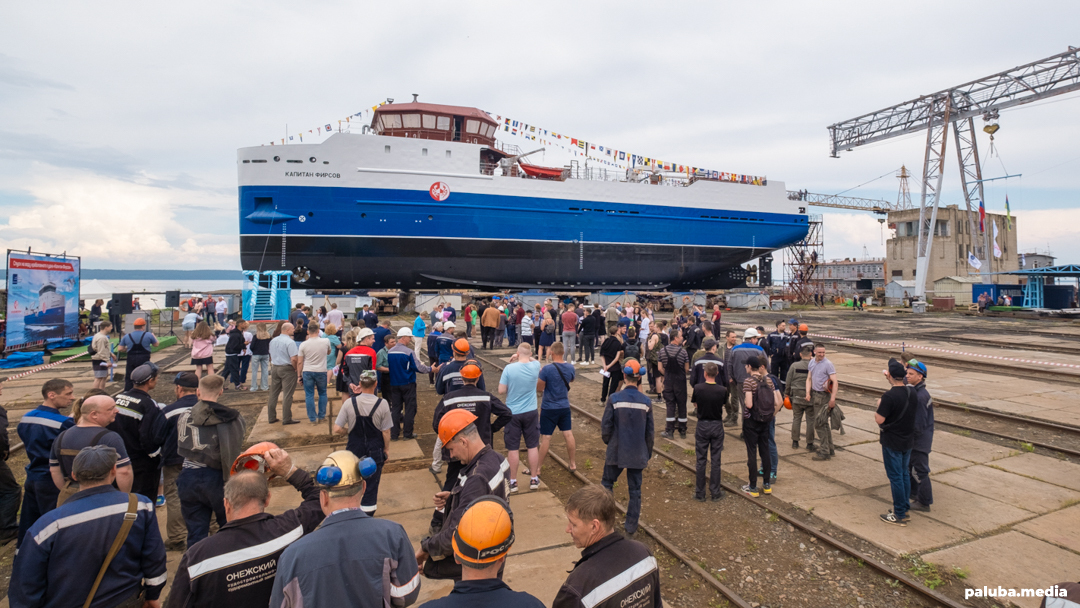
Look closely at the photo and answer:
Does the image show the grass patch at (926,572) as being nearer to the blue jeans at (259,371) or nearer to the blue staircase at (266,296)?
the blue jeans at (259,371)

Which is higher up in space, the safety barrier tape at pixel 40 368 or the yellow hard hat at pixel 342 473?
the yellow hard hat at pixel 342 473

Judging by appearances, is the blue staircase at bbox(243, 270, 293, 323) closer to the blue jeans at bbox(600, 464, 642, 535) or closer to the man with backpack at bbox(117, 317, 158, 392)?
the man with backpack at bbox(117, 317, 158, 392)

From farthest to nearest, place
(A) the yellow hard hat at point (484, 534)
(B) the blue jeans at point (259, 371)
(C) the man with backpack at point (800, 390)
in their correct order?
(B) the blue jeans at point (259, 371) < (C) the man with backpack at point (800, 390) < (A) the yellow hard hat at point (484, 534)

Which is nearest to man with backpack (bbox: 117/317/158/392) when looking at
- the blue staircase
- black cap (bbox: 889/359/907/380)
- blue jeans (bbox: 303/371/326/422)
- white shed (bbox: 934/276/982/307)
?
blue jeans (bbox: 303/371/326/422)

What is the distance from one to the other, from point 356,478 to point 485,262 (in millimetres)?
24521

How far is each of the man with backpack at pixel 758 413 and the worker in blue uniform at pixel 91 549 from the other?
16.6ft

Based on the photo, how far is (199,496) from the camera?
12.5 ft

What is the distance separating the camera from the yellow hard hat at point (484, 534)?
1863 mm

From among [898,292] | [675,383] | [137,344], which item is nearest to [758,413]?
[675,383]

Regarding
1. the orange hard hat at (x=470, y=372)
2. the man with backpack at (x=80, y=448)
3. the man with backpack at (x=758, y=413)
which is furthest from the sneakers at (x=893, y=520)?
the man with backpack at (x=80, y=448)

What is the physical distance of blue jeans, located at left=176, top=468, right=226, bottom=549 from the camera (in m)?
3.77

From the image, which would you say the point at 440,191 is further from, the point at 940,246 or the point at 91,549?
the point at 940,246

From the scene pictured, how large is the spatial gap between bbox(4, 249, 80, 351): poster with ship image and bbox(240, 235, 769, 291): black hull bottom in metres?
7.59

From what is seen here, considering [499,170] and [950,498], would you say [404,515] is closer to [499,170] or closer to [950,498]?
[950,498]
